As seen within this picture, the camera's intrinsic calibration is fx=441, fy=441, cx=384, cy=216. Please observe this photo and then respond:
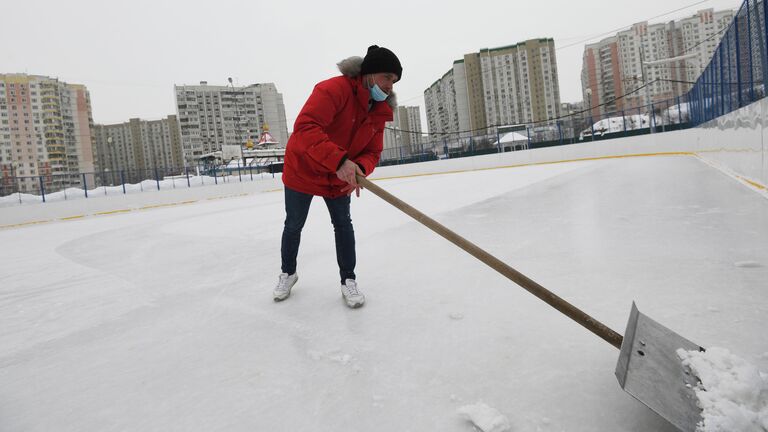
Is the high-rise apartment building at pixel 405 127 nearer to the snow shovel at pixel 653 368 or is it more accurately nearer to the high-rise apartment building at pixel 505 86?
the high-rise apartment building at pixel 505 86

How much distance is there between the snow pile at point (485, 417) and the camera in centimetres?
114

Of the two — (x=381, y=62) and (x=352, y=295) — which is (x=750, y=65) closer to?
(x=381, y=62)

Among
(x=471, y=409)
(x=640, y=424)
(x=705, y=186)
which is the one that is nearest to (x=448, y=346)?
(x=471, y=409)

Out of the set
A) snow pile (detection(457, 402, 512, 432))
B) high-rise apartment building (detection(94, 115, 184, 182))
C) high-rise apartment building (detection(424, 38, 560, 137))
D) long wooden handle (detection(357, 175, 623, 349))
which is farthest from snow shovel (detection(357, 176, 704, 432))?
high-rise apartment building (detection(94, 115, 184, 182))

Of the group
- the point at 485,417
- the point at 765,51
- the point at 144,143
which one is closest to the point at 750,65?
the point at 765,51

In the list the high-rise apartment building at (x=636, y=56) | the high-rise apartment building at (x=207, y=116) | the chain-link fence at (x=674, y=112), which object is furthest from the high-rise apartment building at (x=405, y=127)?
the chain-link fence at (x=674, y=112)

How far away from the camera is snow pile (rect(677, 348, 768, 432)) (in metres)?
0.99

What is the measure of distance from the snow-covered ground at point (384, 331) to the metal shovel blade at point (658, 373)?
0.10 meters

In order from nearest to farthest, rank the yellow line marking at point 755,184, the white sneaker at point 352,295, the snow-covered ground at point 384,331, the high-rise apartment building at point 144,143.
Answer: the snow-covered ground at point 384,331
the white sneaker at point 352,295
the yellow line marking at point 755,184
the high-rise apartment building at point 144,143

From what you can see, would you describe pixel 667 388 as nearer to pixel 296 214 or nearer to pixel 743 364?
pixel 743 364

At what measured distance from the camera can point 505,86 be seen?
51.9m

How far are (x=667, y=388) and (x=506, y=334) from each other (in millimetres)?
654

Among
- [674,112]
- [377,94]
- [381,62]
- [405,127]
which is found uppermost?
[405,127]

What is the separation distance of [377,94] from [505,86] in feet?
177
